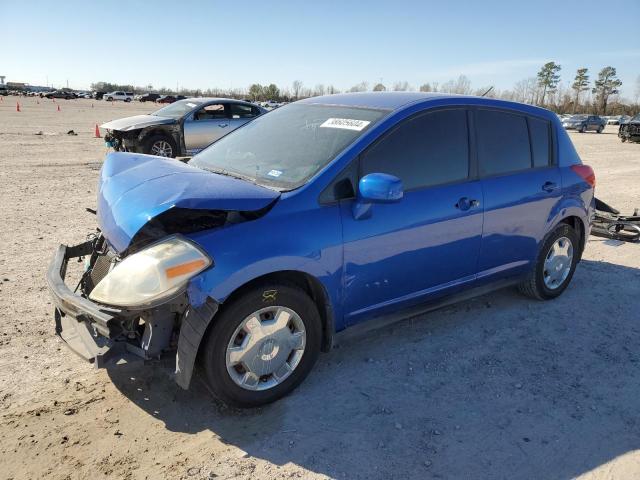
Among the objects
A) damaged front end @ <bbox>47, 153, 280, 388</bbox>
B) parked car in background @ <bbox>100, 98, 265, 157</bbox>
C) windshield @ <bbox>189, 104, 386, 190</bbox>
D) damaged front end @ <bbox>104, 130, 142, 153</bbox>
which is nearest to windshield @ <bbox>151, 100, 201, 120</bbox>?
parked car in background @ <bbox>100, 98, 265, 157</bbox>

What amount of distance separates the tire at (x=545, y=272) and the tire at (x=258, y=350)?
2.41 m

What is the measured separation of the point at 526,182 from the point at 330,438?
8.83 ft

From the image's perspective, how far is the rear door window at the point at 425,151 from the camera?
3.35 metres

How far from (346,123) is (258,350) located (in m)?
1.66

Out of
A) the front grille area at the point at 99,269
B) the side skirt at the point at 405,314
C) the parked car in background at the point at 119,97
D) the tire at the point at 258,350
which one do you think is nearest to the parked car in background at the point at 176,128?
the front grille area at the point at 99,269

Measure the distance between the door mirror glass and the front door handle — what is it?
2.76 feet

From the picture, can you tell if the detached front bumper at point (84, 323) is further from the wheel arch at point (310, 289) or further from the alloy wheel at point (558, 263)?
the alloy wheel at point (558, 263)

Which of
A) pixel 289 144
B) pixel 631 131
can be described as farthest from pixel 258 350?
pixel 631 131

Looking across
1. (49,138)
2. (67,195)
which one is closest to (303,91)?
(49,138)

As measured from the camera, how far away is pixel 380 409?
3.08 metres

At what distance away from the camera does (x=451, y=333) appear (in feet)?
13.4

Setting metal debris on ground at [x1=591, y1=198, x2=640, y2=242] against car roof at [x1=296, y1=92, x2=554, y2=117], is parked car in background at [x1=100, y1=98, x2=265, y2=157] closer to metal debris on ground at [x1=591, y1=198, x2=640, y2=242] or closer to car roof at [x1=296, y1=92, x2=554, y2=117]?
metal debris on ground at [x1=591, y1=198, x2=640, y2=242]

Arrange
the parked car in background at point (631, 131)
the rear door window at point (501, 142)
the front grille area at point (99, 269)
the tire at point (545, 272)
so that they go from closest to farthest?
1. the front grille area at point (99, 269)
2. the rear door window at point (501, 142)
3. the tire at point (545, 272)
4. the parked car in background at point (631, 131)

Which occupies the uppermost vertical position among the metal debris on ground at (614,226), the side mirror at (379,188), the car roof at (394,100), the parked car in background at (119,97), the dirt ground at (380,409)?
the parked car in background at (119,97)
